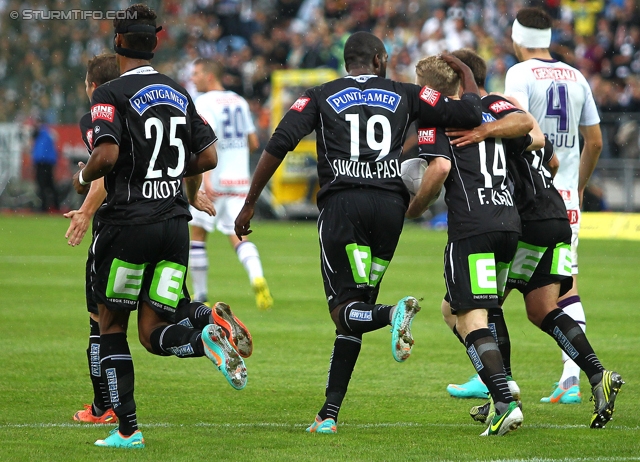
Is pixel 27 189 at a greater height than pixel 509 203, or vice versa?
pixel 509 203

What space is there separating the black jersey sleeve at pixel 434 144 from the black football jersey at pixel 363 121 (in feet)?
0.22

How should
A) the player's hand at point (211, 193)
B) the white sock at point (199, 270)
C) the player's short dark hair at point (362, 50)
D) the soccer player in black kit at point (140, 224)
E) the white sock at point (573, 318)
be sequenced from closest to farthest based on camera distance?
the soccer player in black kit at point (140, 224) < the player's short dark hair at point (362, 50) < the white sock at point (573, 318) < the white sock at point (199, 270) < the player's hand at point (211, 193)

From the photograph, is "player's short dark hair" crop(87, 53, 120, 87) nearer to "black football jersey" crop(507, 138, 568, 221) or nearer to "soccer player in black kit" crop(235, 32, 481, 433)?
"soccer player in black kit" crop(235, 32, 481, 433)

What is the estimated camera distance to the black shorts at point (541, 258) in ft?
21.7

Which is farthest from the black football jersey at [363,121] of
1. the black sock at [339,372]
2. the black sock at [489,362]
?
the black sock at [489,362]

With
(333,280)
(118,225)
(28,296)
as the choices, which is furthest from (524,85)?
(28,296)

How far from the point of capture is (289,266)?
16.0 m

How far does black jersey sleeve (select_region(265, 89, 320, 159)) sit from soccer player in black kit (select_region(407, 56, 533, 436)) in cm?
64

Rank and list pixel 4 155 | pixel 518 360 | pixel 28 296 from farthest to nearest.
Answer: pixel 4 155
pixel 28 296
pixel 518 360

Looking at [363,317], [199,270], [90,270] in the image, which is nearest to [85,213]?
[90,270]

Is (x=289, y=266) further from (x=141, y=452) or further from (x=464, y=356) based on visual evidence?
(x=141, y=452)

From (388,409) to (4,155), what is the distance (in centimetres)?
→ 2213

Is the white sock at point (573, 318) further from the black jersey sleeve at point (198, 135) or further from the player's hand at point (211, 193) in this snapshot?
the player's hand at point (211, 193)

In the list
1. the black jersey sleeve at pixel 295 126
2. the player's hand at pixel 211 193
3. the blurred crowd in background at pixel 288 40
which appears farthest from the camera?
the blurred crowd in background at pixel 288 40
